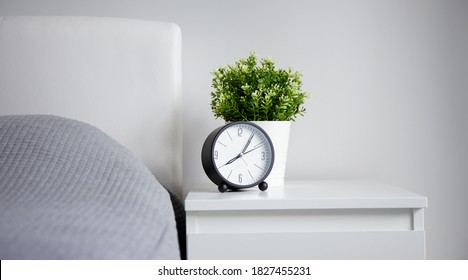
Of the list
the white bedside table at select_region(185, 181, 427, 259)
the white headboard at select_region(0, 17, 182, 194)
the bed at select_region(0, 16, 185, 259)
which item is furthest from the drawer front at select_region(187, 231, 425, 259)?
the white headboard at select_region(0, 17, 182, 194)

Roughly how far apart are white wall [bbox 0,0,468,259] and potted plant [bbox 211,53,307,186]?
1.03 ft

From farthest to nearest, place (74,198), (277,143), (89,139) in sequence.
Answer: (277,143) < (89,139) < (74,198)

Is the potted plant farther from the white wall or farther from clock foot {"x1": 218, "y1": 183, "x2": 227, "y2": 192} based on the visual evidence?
the white wall

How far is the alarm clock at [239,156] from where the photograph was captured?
1.42 meters

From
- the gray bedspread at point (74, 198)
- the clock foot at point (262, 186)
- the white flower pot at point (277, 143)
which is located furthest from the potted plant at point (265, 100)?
the gray bedspread at point (74, 198)

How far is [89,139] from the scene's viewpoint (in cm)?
121

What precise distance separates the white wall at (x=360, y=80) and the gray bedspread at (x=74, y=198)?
71 cm

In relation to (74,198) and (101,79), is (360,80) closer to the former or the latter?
(101,79)

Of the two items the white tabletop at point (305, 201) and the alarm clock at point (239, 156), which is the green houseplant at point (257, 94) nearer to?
the alarm clock at point (239, 156)

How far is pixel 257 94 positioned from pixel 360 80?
512mm

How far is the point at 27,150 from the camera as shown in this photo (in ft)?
3.76

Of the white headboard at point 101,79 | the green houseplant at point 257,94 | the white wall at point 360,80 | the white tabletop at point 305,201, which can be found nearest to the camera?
the white tabletop at point 305,201

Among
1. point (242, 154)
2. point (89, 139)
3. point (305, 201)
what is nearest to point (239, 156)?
point (242, 154)
